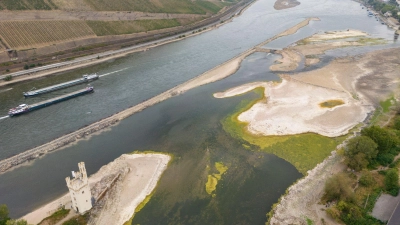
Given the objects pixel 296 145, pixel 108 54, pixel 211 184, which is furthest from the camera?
pixel 108 54

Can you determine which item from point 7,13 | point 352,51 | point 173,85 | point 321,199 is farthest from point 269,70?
point 7,13

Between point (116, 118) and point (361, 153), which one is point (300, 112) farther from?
point (116, 118)

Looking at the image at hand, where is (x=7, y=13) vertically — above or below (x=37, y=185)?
above

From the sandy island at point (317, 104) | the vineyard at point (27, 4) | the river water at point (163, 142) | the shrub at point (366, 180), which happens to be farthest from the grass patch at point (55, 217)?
the vineyard at point (27, 4)

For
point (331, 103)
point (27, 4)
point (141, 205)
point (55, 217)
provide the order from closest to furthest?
point (55, 217), point (141, 205), point (331, 103), point (27, 4)

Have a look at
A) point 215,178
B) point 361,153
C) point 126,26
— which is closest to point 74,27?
point 126,26

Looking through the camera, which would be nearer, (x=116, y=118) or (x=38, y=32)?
(x=116, y=118)

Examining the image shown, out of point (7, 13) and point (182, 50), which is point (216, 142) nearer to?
point (182, 50)
